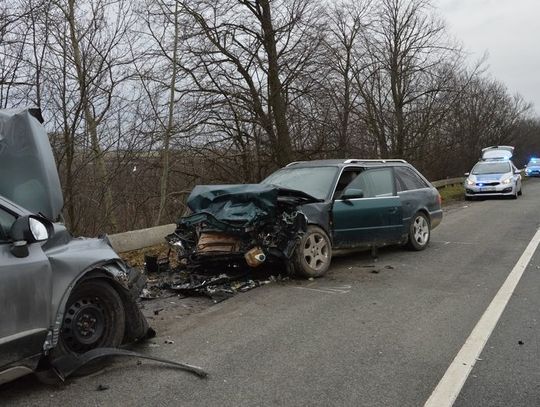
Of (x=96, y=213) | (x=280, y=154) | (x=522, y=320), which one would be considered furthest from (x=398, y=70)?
(x=522, y=320)

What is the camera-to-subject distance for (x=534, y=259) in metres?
8.55

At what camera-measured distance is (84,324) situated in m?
4.14

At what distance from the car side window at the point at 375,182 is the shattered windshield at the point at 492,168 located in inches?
575

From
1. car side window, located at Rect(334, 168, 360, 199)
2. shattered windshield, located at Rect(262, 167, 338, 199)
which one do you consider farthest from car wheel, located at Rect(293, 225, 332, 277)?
car side window, located at Rect(334, 168, 360, 199)

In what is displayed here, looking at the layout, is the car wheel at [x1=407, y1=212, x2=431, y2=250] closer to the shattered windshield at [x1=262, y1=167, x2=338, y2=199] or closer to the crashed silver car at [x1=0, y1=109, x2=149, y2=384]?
the shattered windshield at [x1=262, y1=167, x2=338, y2=199]

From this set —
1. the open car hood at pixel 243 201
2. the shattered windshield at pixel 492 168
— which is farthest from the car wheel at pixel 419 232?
the shattered windshield at pixel 492 168

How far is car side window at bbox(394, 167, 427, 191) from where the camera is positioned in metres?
9.37

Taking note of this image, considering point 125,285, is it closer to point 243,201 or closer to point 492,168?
point 243,201

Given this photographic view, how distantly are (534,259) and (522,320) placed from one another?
3.68 m

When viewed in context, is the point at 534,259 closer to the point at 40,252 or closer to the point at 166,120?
the point at 40,252

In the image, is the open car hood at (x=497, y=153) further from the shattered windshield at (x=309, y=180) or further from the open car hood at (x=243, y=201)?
the open car hood at (x=243, y=201)

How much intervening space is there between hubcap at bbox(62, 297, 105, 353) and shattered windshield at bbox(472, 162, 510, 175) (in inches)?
808

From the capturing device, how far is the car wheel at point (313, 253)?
7.07 metres

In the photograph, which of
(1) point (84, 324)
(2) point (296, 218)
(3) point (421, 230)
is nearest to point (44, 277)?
(1) point (84, 324)
